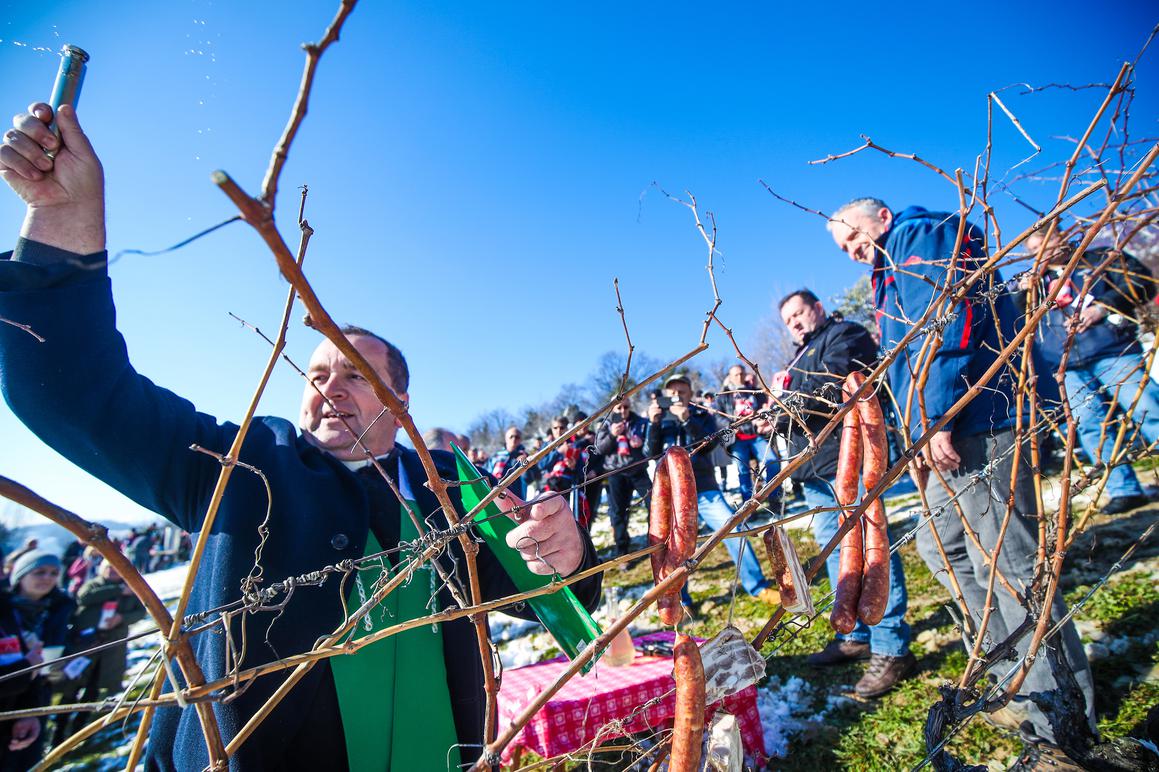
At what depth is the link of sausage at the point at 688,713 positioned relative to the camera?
0.89 metres

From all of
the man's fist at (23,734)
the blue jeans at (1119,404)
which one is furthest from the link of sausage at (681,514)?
the blue jeans at (1119,404)

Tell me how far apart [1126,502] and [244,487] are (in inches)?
274

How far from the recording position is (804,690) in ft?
11.7

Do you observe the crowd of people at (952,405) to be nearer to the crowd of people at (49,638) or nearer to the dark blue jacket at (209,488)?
the dark blue jacket at (209,488)

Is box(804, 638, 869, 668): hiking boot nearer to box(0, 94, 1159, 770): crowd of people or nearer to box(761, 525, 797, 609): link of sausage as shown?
box(0, 94, 1159, 770): crowd of people

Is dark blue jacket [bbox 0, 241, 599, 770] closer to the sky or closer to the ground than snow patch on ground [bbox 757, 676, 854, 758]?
closer to the sky

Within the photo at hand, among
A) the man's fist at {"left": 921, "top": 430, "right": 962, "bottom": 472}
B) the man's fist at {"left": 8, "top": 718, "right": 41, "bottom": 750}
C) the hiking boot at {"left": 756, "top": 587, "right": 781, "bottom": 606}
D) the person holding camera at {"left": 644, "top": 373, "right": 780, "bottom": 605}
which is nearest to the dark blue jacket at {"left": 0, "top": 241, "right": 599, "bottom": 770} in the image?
the man's fist at {"left": 921, "top": 430, "right": 962, "bottom": 472}

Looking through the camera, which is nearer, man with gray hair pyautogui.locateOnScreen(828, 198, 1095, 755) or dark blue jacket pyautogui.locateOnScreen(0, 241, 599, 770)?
dark blue jacket pyautogui.locateOnScreen(0, 241, 599, 770)

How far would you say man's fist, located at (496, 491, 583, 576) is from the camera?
1242 millimetres

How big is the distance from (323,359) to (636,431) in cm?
570

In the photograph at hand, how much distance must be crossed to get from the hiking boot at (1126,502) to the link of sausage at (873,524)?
5.78m

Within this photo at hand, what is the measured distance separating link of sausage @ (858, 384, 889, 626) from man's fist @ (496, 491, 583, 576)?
645 millimetres

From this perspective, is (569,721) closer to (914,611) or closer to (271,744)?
(271,744)

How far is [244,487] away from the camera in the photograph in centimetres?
163
